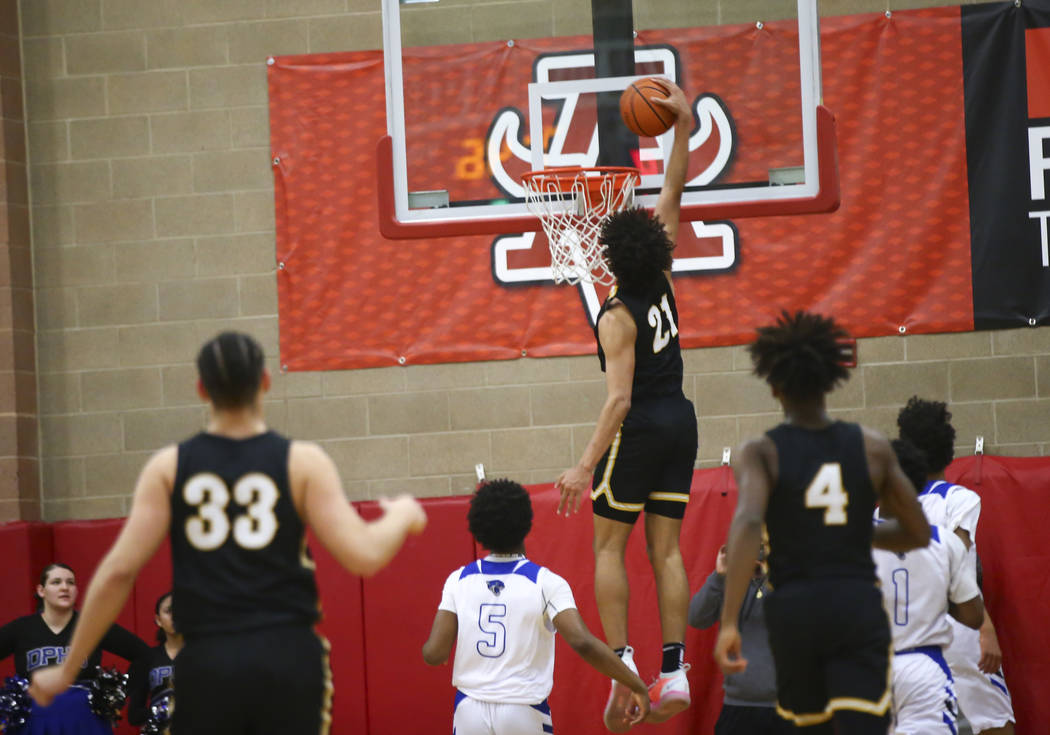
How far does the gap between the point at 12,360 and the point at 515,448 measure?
12.2ft

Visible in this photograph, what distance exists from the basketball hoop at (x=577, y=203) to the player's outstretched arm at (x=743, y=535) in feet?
8.98

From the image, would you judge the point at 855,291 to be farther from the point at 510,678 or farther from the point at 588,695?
the point at 510,678

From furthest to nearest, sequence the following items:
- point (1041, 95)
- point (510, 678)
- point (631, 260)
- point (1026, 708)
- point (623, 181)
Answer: point (1041, 95) → point (1026, 708) → point (623, 181) → point (510, 678) → point (631, 260)

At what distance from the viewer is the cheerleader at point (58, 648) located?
297 inches

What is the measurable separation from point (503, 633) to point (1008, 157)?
5.09 m

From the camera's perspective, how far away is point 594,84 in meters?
7.02

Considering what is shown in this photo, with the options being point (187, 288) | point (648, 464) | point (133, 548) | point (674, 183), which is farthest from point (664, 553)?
point (187, 288)

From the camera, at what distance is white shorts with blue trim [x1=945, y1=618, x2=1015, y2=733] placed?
24.0 ft

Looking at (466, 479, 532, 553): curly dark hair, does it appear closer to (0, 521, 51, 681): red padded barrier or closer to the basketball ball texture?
the basketball ball texture

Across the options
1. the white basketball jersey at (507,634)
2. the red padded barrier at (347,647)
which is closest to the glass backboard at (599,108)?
the white basketball jersey at (507,634)

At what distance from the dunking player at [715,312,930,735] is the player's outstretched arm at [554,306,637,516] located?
4.76 feet

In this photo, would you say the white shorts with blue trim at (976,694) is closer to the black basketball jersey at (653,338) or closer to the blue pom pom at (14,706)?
the black basketball jersey at (653,338)

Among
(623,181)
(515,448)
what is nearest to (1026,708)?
(515,448)

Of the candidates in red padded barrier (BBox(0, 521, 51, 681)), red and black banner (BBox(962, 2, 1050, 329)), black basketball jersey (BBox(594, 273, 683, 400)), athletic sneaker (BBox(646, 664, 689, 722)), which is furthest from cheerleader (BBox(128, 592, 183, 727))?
red and black banner (BBox(962, 2, 1050, 329))
